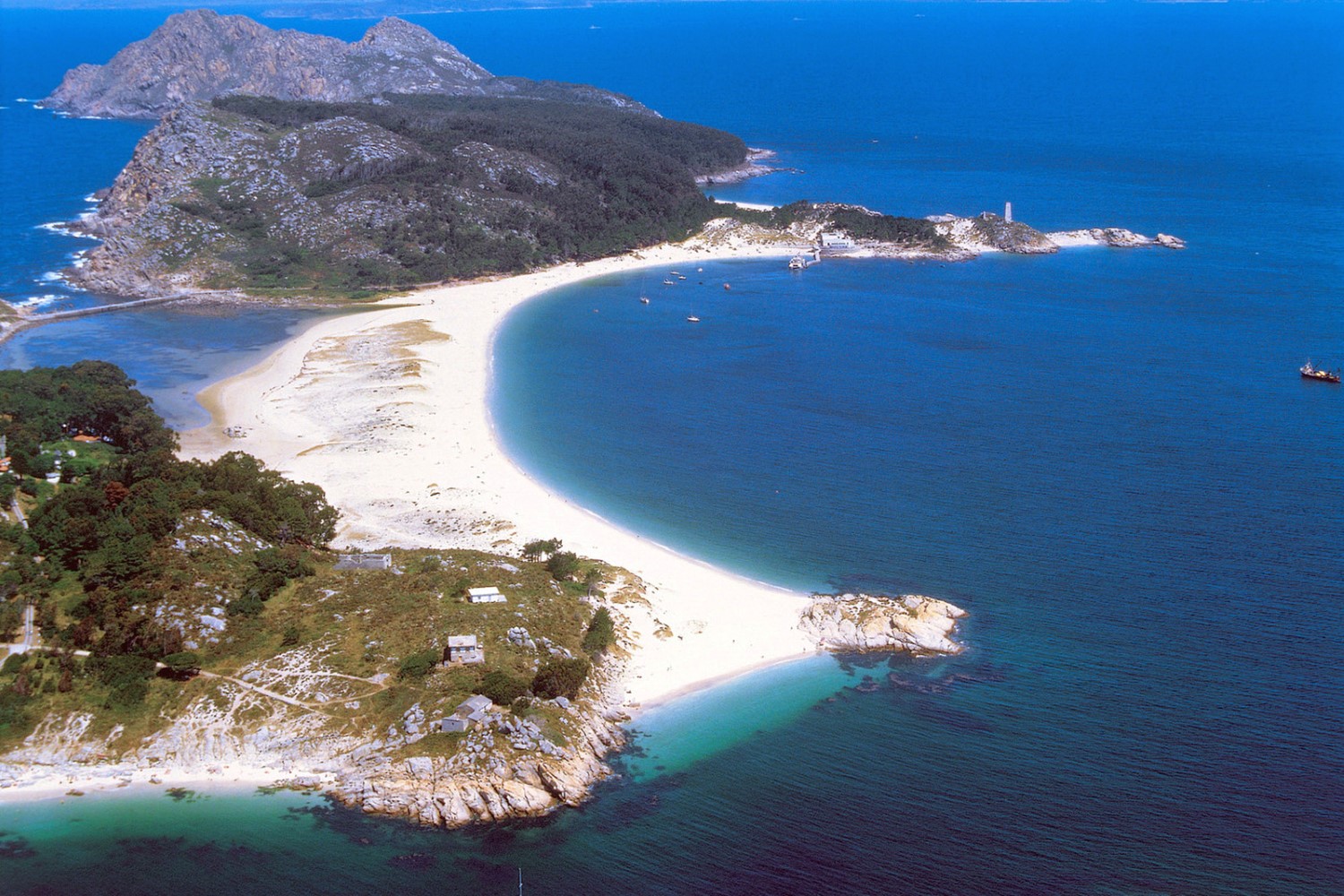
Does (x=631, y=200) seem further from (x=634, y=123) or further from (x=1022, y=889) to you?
(x=1022, y=889)

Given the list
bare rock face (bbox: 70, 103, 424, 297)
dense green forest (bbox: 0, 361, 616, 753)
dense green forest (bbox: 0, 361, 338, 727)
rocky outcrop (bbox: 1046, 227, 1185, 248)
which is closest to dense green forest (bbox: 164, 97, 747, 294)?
bare rock face (bbox: 70, 103, 424, 297)

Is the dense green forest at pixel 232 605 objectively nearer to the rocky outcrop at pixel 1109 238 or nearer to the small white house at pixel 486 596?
the small white house at pixel 486 596

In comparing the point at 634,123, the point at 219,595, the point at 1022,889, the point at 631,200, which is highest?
the point at 634,123

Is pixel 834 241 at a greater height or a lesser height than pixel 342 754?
greater

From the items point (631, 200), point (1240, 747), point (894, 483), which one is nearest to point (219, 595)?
point (894, 483)

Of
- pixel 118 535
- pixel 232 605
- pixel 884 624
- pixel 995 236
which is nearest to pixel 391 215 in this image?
pixel 995 236

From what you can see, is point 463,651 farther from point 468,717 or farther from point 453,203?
point 453,203

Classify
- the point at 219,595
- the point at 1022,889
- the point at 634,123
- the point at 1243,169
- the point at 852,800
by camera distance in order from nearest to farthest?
the point at 1022,889
the point at 852,800
the point at 219,595
the point at 1243,169
the point at 634,123
